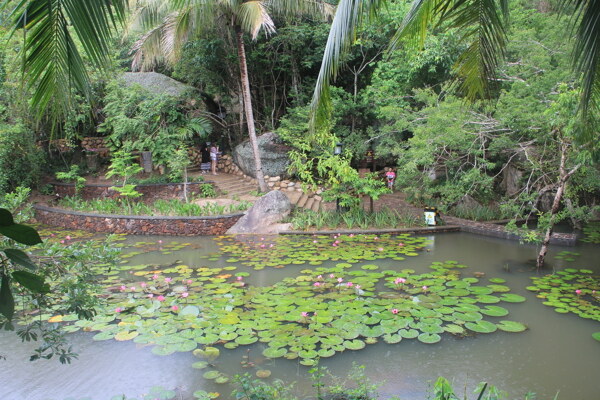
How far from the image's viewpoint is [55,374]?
153 inches

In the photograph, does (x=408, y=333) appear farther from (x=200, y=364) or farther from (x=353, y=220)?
(x=353, y=220)

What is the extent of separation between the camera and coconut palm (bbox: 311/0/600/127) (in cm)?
306

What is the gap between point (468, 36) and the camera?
3803 millimetres

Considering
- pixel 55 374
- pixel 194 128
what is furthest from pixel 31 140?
pixel 55 374

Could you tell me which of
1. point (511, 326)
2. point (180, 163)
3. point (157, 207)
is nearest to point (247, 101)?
point (180, 163)

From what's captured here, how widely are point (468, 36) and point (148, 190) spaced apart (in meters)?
9.51

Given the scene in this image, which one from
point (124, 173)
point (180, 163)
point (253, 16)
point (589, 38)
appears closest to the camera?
point (589, 38)

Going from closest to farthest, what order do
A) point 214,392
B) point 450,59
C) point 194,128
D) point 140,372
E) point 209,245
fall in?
point 214,392 → point 140,372 → point 209,245 → point 450,59 → point 194,128

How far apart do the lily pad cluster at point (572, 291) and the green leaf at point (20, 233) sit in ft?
18.2

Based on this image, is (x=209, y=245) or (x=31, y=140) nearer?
(x=209, y=245)

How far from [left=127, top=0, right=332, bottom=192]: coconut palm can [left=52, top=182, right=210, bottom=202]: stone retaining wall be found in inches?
83.4

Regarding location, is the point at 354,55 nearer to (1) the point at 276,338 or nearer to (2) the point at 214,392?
(1) the point at 276,338

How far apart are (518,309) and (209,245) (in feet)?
18.2

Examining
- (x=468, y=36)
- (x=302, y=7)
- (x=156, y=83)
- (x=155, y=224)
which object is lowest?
(x=155, y=224)
